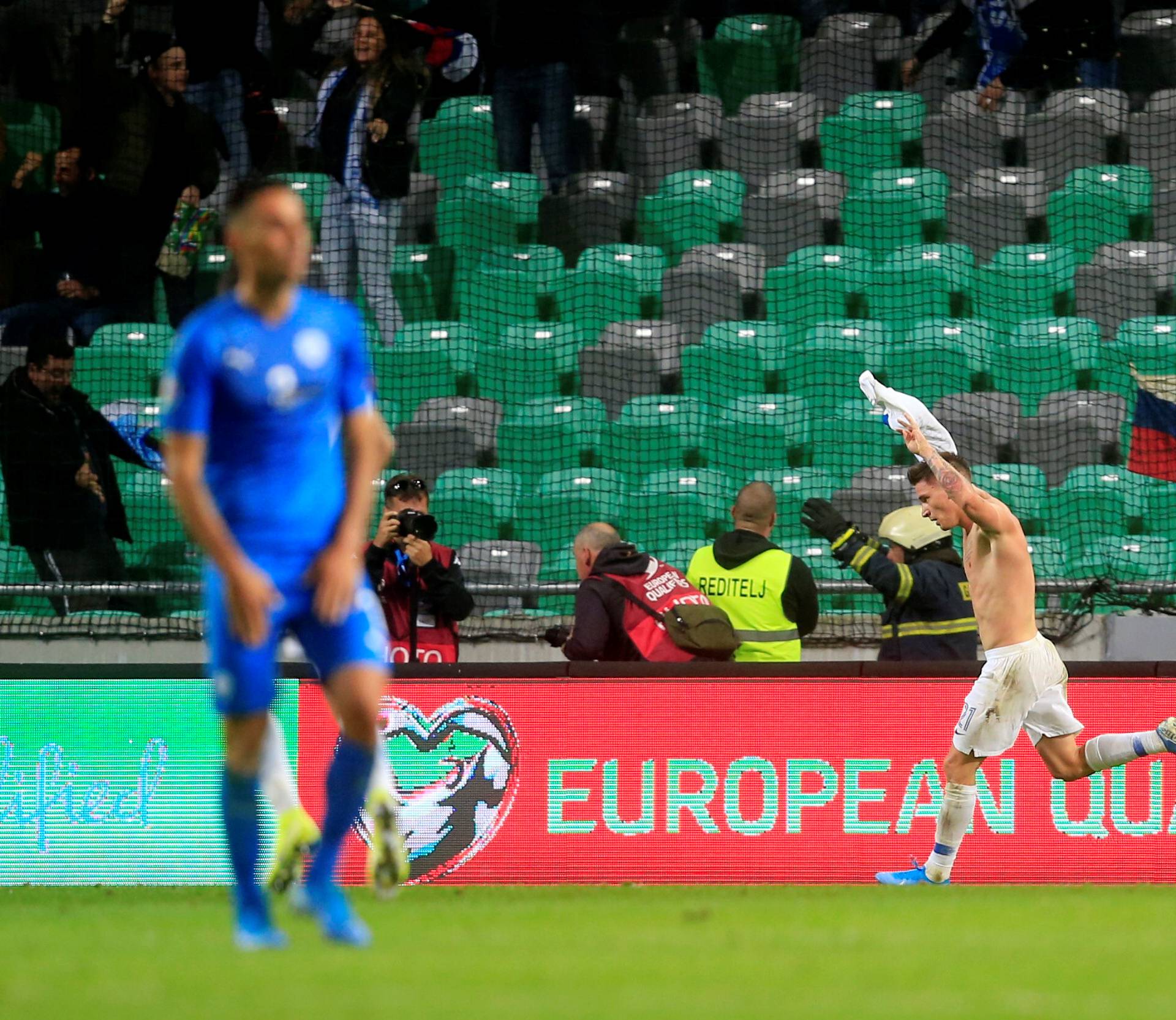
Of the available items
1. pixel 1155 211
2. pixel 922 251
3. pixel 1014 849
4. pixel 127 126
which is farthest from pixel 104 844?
pixel 1155 211

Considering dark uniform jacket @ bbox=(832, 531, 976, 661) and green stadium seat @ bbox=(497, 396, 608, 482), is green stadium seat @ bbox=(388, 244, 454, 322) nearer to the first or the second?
green stadium seat @ bbox=(497, 396, 608, 482)

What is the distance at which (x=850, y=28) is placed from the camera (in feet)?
47.3

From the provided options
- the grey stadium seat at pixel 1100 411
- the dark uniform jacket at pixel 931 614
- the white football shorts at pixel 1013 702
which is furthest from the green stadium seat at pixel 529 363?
Answer: the white football shorts at pixel 1013 702

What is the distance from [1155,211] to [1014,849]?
7.17 metres

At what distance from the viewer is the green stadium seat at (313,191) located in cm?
1344

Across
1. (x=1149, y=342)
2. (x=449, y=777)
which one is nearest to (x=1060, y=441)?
(x=1149, y=342)

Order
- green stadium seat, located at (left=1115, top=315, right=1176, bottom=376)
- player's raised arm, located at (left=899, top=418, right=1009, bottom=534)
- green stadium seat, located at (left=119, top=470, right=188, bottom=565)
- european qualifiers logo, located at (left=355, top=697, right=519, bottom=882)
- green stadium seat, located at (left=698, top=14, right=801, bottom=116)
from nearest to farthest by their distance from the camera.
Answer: player's raised arm, located at (left=899, top=418, right=1009, bottom=534) → european qualifiers logo, located at (left=355, top=697, right=519, bottom=882) → green stadium seat, located at (left=119, top=470, right=188, bottom=565) → green stadium seat, located at (left=1115, top=315, right=1176, bottom=376) → green stadium seat, located at (left=698, top=14, right=801, bottom=116)

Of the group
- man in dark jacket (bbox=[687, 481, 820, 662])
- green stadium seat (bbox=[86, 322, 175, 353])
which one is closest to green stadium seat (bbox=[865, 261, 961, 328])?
man in dark jacket (bbox=[687, 481, 820, 662])

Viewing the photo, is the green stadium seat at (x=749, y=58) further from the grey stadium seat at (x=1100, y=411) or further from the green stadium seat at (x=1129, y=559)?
the green stadium seat at (x=1129, y=559)

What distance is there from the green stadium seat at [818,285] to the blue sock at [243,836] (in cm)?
890

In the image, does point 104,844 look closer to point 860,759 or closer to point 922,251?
point 860,759

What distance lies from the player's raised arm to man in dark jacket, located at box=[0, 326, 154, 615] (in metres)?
5.60

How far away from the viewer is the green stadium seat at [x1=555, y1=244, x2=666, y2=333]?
12.9 meters

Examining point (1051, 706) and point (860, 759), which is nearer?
point (1051, 706)
